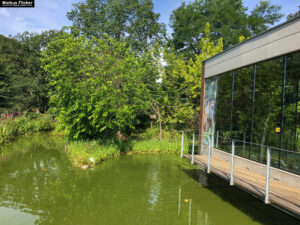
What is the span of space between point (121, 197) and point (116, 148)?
6.42 m

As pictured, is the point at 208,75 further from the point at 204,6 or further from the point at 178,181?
the point at 204,6

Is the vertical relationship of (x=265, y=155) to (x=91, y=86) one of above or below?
below

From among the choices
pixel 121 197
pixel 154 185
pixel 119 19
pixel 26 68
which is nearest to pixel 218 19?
pixel 119 19

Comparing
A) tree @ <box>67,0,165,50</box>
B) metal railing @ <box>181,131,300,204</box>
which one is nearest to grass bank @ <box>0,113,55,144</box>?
tree @ <box>67,0,165,50</box>

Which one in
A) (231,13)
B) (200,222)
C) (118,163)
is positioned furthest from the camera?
(231,13)

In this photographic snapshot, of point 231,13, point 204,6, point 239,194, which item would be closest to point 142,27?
point 204,6

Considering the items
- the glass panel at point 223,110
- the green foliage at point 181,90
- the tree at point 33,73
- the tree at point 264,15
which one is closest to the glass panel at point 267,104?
the glass panel at point 223,110

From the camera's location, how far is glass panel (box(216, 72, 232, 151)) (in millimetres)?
9039

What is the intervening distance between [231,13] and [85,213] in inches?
1124

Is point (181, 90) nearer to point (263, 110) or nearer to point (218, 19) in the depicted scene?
point (263, 110)

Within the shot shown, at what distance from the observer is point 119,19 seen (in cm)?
2570

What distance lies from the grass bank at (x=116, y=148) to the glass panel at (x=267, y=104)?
7.34 m

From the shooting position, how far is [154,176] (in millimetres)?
9438

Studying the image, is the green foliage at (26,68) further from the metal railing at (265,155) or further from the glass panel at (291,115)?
the glass panel at (291,115)
